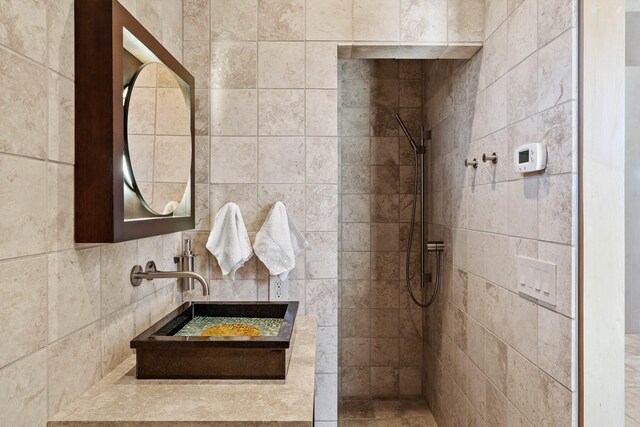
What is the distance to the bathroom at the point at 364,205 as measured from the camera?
3.45ft

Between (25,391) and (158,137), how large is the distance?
0.88m

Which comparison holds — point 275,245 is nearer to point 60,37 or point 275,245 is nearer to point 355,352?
point 60,37

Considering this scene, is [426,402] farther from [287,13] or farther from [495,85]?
[287,13]

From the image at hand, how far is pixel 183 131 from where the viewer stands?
1.77 meters

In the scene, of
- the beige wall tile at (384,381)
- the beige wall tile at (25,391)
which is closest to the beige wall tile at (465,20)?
the beige wall tile at (25,391)

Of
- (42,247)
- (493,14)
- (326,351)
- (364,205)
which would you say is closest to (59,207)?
(42,247)

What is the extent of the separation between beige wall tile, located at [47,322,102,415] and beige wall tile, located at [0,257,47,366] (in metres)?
0.08

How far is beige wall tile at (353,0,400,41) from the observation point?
1.98 meters

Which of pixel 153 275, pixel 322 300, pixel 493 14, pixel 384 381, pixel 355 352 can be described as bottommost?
pixel 384 381

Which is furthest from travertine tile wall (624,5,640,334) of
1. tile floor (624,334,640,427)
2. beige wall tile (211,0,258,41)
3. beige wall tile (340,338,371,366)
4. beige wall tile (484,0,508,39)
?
beige wall tile (340,338,371,366)

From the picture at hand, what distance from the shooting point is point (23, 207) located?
96cm

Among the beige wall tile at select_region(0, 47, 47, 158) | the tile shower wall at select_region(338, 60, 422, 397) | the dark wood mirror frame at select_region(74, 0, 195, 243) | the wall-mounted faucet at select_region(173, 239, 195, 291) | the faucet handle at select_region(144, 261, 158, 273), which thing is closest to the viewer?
the beige wall tile at select_region(0, 47, 47, 158)

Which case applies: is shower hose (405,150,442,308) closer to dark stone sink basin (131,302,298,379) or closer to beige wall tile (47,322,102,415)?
dark stone sink basin (131,302,298,379)

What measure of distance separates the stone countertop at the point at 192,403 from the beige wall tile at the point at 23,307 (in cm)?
23
